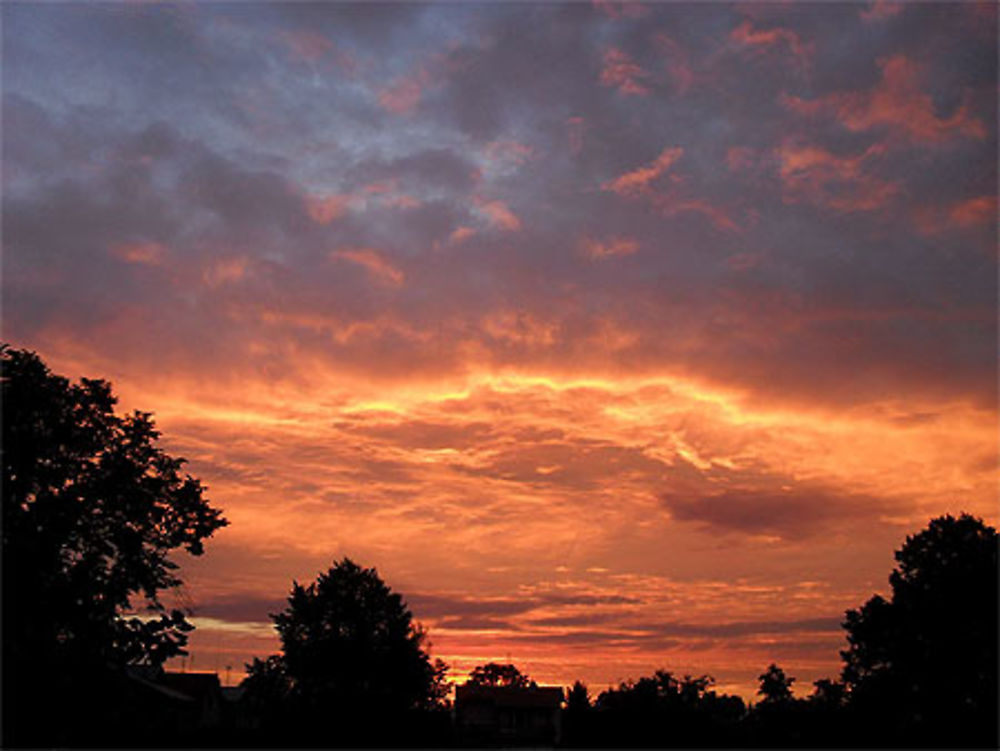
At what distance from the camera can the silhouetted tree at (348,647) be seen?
82.2 m

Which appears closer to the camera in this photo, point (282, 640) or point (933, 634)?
point (933, 634)

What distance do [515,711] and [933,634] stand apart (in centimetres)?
5030

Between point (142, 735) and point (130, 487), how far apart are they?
11905mm

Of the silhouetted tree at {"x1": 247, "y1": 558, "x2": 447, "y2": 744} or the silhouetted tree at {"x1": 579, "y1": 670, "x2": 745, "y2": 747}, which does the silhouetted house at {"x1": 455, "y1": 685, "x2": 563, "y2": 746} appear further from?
the silhouetted tree at {"x1": 579, "y1": 670, "x2": 745, "y2": 747}

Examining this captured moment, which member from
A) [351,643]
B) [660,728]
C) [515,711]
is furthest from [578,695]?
[660,728]

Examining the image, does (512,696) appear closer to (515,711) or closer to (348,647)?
(515,711)

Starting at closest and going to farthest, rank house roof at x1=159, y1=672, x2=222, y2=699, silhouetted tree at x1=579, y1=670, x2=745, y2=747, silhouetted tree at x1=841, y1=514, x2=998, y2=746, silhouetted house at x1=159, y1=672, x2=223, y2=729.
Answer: silhouetted tree at x1=579, y1=670, x2=745, y2=747 < silhouetted tree at x1=841, y1=514, x2=998, y2=746 < silhouetted house at x1=159, y1=672, x2=223, y2=729 < house roof at x1=159, y1=672, x2=222, y2=699

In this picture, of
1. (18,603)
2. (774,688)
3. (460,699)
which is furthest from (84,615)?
(774,688)

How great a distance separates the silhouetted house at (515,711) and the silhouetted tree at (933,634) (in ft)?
120

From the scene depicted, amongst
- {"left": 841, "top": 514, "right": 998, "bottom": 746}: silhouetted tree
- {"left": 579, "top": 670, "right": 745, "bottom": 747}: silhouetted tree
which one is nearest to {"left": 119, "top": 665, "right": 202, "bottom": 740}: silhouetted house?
{"left": 579, "top": 670, "right": 745, "bottom": 747}: silhouetted tree

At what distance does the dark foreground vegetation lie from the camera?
3494 cm

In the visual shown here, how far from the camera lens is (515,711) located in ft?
338

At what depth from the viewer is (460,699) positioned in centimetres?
Result: 10638

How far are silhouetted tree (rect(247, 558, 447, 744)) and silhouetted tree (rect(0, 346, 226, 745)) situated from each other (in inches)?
1666
